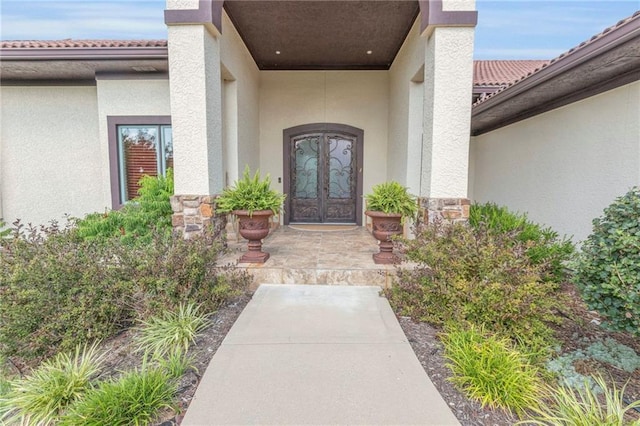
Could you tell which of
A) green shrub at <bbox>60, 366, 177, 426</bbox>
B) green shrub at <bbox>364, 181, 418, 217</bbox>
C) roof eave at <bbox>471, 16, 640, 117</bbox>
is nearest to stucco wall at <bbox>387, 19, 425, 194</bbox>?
roof eave at <bbox>471, 16, 640, 117</bbox>

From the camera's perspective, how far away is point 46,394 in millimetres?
2225

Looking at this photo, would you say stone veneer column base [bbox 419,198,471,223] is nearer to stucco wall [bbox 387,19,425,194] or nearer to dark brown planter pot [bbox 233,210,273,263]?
stucco wall [bbox 387,19,425,194]

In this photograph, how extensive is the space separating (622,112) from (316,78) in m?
5.97

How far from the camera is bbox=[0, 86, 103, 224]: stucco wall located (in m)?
6.67

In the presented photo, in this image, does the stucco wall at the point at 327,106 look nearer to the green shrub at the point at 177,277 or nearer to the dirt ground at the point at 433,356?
the green shrub at the point at 177,277

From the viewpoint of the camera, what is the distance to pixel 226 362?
8.70ft

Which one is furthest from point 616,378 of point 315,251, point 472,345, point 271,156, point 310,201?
point 271,156

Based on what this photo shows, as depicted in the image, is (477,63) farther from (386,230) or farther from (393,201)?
(386,230)

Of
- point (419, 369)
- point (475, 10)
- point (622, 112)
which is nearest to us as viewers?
point (419, 369)

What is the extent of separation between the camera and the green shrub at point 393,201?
4422 mm

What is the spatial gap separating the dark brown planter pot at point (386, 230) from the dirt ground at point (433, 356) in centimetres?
127

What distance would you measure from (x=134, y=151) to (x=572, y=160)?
748 cm

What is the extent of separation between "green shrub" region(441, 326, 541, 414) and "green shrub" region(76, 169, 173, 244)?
4294 millimetres

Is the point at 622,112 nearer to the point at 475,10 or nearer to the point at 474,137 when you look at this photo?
the point at 475,10
